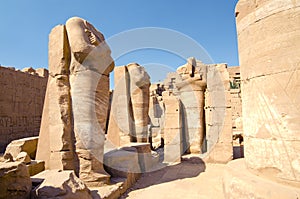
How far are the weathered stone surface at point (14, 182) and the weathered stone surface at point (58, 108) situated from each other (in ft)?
4.30

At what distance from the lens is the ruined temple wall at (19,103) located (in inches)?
282

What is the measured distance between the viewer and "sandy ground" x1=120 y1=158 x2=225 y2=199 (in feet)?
11.8

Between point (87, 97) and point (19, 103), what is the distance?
594 centimetres

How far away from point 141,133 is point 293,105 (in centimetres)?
536

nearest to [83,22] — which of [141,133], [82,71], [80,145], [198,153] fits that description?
[82,71]

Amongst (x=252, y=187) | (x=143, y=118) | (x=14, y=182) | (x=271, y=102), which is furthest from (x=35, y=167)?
(x=143, y=118)

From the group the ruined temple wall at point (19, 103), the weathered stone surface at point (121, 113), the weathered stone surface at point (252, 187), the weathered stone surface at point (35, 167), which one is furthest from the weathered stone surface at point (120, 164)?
the ruined temple wall at point (19, 103)

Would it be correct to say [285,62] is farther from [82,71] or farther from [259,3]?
[82,71]

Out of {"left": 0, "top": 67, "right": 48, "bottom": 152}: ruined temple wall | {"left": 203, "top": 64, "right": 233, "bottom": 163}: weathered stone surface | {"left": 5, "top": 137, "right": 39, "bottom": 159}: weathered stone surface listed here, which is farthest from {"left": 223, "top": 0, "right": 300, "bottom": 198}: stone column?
{"left": 0, "top": 67, "right": 48, "bottom": 152}: ruined temple wall

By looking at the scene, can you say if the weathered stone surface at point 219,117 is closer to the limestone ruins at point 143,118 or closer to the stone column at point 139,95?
the limestone ruins at point 143,118

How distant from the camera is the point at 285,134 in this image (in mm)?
2098

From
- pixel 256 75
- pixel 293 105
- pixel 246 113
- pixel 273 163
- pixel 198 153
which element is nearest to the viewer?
pixel 293 105

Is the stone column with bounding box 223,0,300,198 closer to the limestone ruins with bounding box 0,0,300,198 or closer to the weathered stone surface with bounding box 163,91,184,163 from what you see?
the limestone ruins with bounding box 0,0,300,198

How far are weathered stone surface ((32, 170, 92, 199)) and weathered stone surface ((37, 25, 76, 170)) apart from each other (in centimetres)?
102
